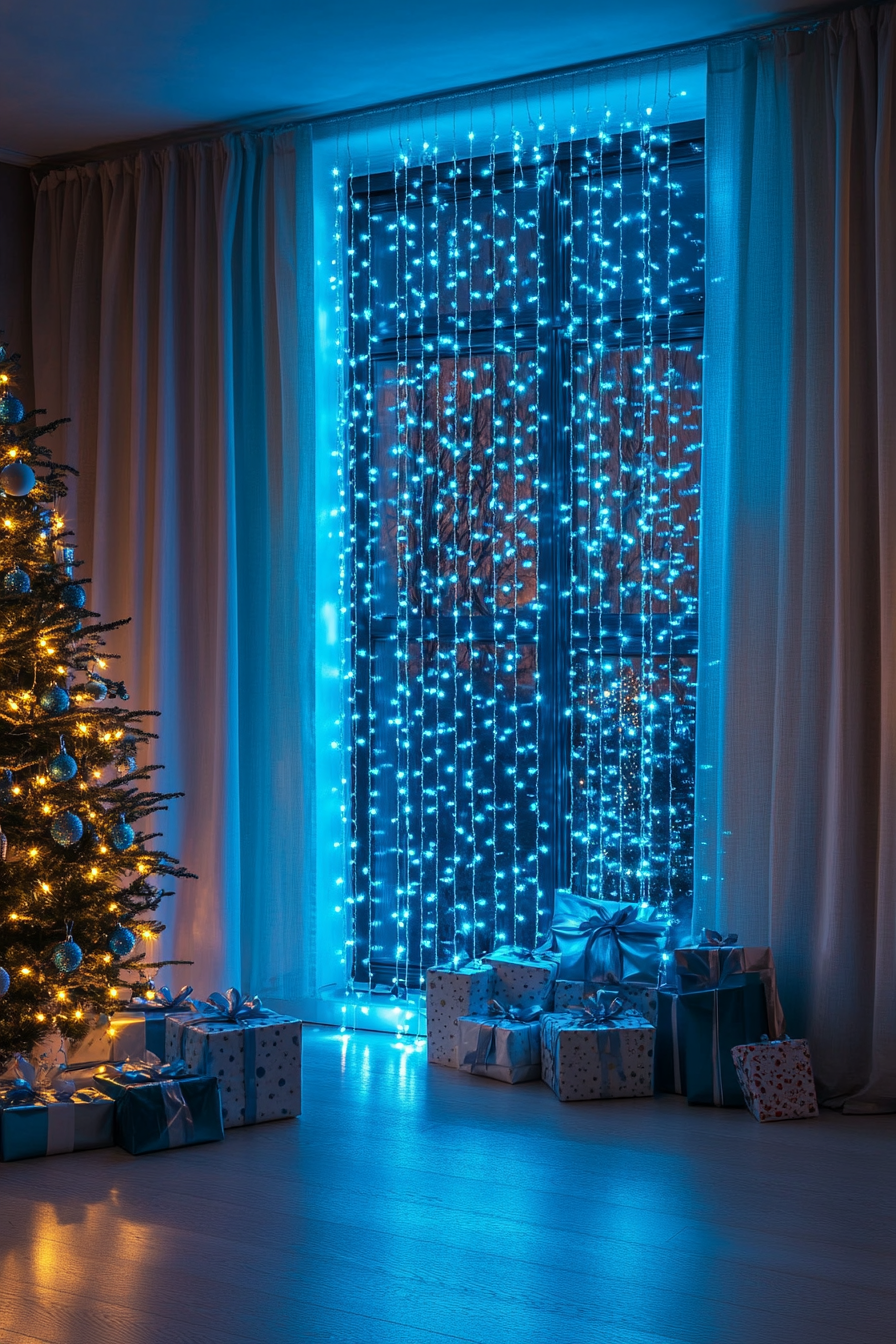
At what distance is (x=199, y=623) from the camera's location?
14.9ft

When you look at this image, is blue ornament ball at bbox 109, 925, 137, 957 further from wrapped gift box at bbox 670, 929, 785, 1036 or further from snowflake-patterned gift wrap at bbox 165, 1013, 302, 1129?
wrapped gift box at bbox 670, 929, 785, 1036

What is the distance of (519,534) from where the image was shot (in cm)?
441

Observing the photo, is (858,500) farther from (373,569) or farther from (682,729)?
(373,569)

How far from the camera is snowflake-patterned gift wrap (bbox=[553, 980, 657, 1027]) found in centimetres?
381

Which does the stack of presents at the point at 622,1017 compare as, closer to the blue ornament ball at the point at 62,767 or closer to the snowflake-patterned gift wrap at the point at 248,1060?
the snowflake-patterned gift wrap at the point at 248,1060

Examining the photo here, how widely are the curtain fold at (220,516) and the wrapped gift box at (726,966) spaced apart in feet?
4.43

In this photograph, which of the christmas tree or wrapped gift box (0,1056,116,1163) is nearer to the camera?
wrapped gift box (0,1056,116,1163)

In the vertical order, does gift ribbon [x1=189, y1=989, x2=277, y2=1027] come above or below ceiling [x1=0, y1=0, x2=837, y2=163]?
below

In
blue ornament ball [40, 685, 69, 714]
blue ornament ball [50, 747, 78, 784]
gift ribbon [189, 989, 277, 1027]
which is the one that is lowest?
gift ribbon [189, 989, 277, 1027]

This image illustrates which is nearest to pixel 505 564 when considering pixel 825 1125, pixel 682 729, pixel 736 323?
pixel 682 729

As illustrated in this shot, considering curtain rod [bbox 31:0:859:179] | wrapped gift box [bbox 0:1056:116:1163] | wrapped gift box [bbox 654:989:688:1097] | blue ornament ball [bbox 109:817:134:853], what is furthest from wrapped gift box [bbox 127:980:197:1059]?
curtain rod [bbox 31:0:859:179]

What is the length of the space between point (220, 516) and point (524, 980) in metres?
1.85

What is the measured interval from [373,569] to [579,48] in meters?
1.79

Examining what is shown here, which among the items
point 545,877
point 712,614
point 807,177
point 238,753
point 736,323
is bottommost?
point 545,877
